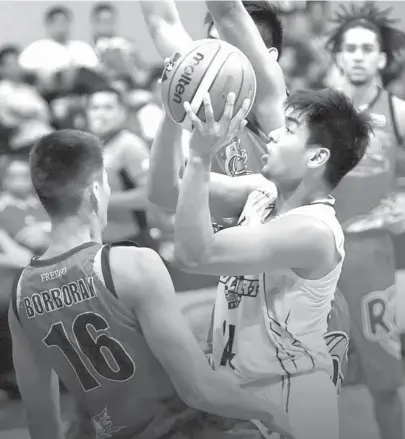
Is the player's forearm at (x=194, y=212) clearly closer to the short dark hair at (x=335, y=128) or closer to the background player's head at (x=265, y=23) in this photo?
the short dark hair at (x=335, y=128)

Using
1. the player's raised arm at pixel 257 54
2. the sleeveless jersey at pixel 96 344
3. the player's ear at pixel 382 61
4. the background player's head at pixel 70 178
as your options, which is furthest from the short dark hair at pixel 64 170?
the player's ear at pixel 382 61

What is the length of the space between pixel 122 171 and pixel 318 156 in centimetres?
67

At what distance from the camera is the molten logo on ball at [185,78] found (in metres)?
1.73

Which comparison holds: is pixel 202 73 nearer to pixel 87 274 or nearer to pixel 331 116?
pixel 331 116

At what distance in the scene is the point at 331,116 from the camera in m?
1.80

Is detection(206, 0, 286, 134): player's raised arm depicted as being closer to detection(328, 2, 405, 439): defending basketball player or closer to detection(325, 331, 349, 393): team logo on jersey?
detection(328, 2, 405, 439): defending basketball player

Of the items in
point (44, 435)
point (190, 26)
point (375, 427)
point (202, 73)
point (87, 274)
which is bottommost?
point (375, 427)

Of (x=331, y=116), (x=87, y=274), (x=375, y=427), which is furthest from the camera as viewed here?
(x=375, y=427)

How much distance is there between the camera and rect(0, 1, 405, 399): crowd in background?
7.13ft

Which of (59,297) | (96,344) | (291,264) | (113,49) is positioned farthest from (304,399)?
(113,49)

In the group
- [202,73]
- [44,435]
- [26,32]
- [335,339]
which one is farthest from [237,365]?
→ [26,32]

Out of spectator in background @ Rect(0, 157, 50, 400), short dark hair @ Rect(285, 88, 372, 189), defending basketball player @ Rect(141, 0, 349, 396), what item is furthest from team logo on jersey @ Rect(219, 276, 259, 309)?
spectator in background @ Rect(0, 157, 50, 400)

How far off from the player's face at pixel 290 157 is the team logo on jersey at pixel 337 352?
48 centimetres

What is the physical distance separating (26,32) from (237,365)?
105 cm
